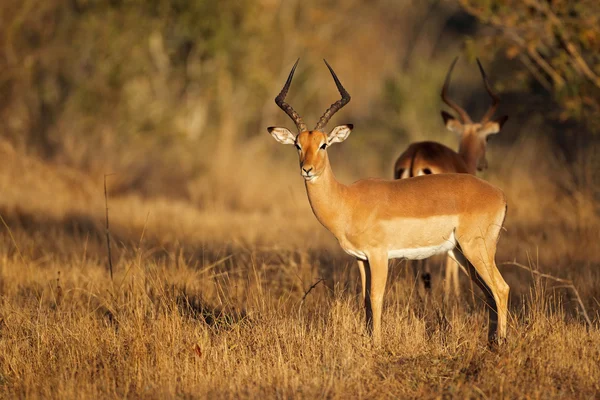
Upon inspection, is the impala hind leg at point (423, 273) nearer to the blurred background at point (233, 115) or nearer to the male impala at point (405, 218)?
the male impala at point (405, 218)

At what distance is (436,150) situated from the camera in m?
8.35

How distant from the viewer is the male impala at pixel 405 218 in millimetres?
6031

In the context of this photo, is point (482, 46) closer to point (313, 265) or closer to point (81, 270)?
point (313, 265)

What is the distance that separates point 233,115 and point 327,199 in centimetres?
1297

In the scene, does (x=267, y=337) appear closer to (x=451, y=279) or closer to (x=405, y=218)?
(x=405, y=218)

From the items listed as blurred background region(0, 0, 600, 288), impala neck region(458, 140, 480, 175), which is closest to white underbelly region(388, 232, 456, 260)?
blurred background region(0, 0, 600, 288)

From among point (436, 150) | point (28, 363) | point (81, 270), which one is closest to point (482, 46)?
point (436, 150)

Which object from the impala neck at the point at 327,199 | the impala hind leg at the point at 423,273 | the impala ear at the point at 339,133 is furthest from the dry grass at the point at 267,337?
the impala ear at the point at 339,133

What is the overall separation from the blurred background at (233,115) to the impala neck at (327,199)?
3.70 m

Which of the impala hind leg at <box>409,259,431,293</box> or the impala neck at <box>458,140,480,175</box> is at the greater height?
the impala neck at <box>458,140,480,175</box>

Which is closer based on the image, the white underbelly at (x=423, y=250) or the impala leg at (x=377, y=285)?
the impala leg at (x=377, y=285)

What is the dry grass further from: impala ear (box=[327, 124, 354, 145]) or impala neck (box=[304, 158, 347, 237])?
impala ear (box=[327, 124, 354, 145])

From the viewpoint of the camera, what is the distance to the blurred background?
1030cm

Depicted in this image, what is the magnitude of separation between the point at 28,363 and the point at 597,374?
3740 millimetres
